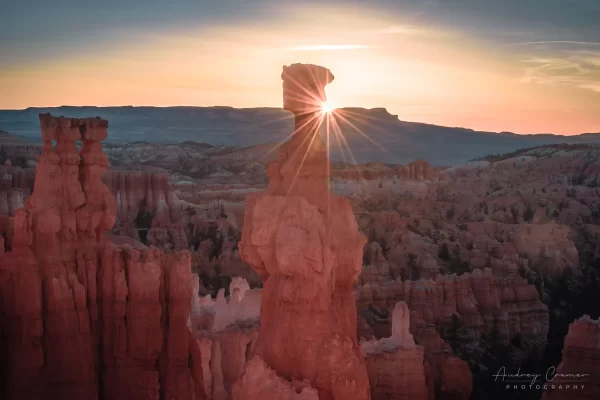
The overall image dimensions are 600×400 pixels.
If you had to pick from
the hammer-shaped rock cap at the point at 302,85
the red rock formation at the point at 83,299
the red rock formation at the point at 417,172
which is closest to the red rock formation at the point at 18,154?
the red rock formation at the point at 417,172

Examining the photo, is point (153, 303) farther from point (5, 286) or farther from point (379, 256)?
point (379, 256)

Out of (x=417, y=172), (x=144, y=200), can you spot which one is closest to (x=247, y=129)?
(x=417, y=172)

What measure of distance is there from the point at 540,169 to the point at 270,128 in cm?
8139

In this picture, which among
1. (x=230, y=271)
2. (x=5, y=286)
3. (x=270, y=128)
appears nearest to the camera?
(x=5, y=286)

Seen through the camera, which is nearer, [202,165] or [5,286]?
[5,286]

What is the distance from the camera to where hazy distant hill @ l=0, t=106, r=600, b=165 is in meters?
151

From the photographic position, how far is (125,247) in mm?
14461

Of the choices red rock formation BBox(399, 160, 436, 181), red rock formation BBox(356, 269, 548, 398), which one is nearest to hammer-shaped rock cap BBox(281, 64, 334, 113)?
red rock formation BBox(356, 269, 548, 398)

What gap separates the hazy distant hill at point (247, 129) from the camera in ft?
496

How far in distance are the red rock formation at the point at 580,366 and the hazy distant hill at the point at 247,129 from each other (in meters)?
130

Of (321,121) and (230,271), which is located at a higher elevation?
(321,121)

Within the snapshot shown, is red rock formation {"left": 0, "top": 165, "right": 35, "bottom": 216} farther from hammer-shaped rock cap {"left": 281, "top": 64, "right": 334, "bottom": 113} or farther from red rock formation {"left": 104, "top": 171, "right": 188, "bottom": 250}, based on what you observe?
hammer-shaped rock cap {"left": 281, "top": 64, "right": 334, "bottom": 113}

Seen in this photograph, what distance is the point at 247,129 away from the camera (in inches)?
6201

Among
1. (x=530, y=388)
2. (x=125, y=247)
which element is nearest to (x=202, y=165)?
(x=530, y=388)
